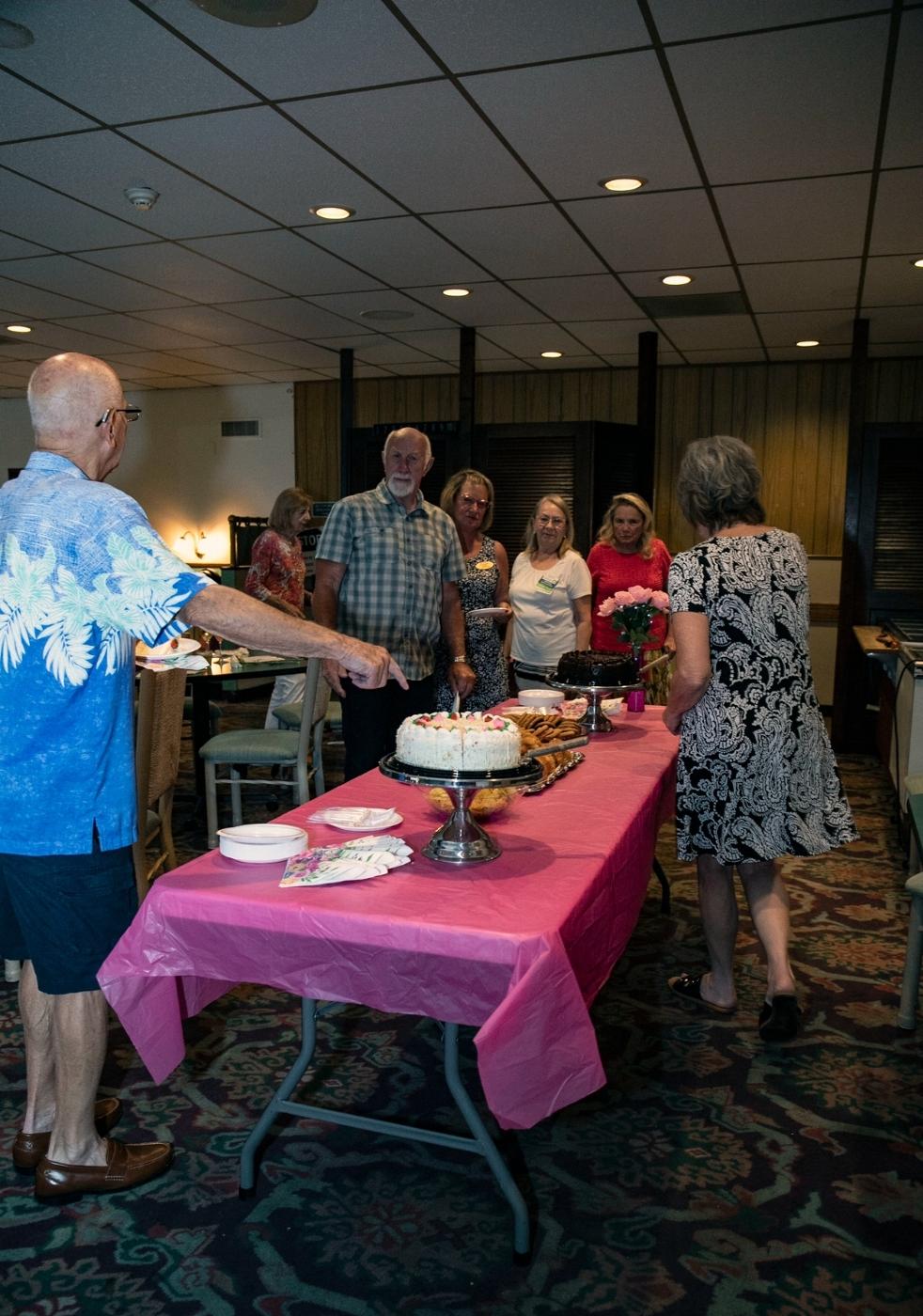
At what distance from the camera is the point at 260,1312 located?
1718 mm

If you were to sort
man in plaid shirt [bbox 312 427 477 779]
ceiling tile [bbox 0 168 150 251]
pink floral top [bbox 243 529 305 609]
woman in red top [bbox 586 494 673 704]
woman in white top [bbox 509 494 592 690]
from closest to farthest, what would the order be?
1. man in plaid shirt [bbox 312 427 477 779]
2. ceiling tile [bbox 0 168 150 251]
3. woman in white top [bbox 509 494 592 690]
4. woman in red top [bbox 586 494 673 704]
5. pink floral top [bbox 243 529 305 609]

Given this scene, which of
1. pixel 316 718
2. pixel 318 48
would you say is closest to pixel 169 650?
pixel 316 718

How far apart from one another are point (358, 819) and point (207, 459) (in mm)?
8543

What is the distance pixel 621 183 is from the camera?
→ 4.02 m

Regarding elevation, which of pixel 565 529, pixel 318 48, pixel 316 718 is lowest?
pixel 316 718

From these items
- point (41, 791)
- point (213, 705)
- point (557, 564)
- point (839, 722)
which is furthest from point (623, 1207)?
point (839, 722)

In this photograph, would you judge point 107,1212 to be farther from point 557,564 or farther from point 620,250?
point 620,250

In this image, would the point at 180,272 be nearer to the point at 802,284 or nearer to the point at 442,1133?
the point at 802,284

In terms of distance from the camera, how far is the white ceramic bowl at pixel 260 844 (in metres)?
1.84

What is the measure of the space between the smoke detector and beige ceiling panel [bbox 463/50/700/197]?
1.61m

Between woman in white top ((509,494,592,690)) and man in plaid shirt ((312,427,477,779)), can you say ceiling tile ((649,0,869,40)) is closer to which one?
man in plaid shirt ((312,427,477,779))

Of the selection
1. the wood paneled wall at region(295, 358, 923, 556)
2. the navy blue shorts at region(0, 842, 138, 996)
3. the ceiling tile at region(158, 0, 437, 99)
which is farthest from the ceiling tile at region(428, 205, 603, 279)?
the navy blue shorts at region(0, 842, 138, 996)

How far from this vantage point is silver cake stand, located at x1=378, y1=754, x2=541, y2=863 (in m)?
1.83

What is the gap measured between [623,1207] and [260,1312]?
736mm
